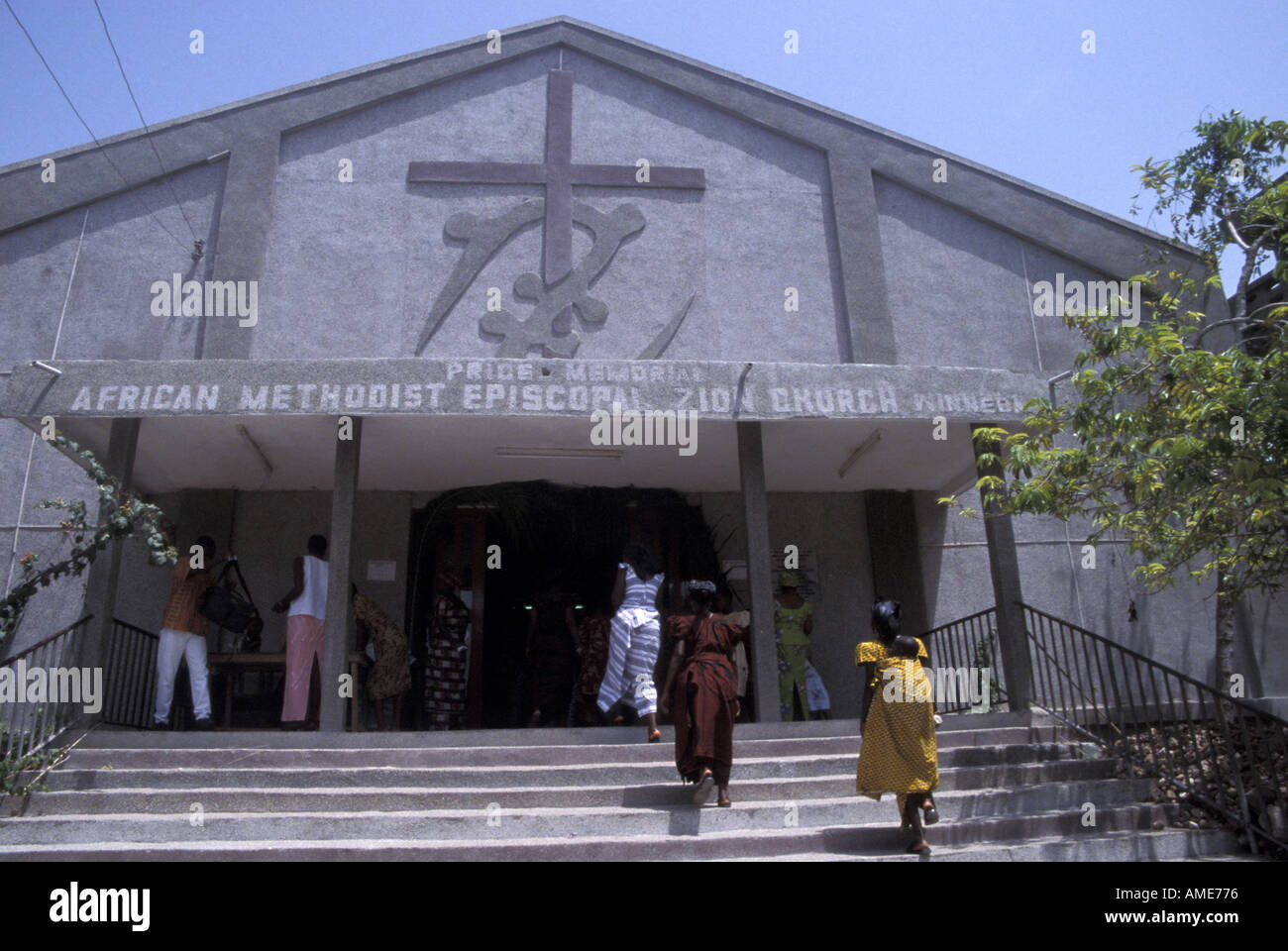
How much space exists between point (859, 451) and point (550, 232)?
3.84m

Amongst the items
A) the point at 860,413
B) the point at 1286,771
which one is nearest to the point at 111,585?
the point at 860,413

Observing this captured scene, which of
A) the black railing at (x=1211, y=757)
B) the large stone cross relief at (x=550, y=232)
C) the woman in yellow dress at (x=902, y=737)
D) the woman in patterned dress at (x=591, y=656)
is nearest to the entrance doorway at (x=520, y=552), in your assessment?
the woman in patterned dress at (x=591, y=656)

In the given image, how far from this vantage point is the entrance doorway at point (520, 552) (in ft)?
32.0

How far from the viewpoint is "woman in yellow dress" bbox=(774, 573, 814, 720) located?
9047 millimetres

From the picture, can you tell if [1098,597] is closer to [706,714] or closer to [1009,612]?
[1009,612]

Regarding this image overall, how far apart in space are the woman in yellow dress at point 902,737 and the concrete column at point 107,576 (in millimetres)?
5383

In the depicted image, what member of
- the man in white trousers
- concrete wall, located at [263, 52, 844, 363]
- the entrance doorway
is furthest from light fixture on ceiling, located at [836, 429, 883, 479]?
the man in white trousers

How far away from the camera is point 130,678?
848cm

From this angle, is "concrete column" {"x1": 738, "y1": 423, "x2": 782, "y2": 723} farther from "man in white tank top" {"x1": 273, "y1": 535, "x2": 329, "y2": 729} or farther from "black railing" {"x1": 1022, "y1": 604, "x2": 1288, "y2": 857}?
"man in white tank top" {"x1": 273, "y1": 535, "x2": 329, "y2": 729}

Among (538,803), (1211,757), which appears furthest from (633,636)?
(1211,757)

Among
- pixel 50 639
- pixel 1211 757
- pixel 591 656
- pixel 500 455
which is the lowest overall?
pixel 1211 757

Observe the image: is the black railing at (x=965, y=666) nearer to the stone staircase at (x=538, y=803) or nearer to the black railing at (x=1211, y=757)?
the black railing at (x=1211, y=757)

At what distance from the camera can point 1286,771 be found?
21.0ft
